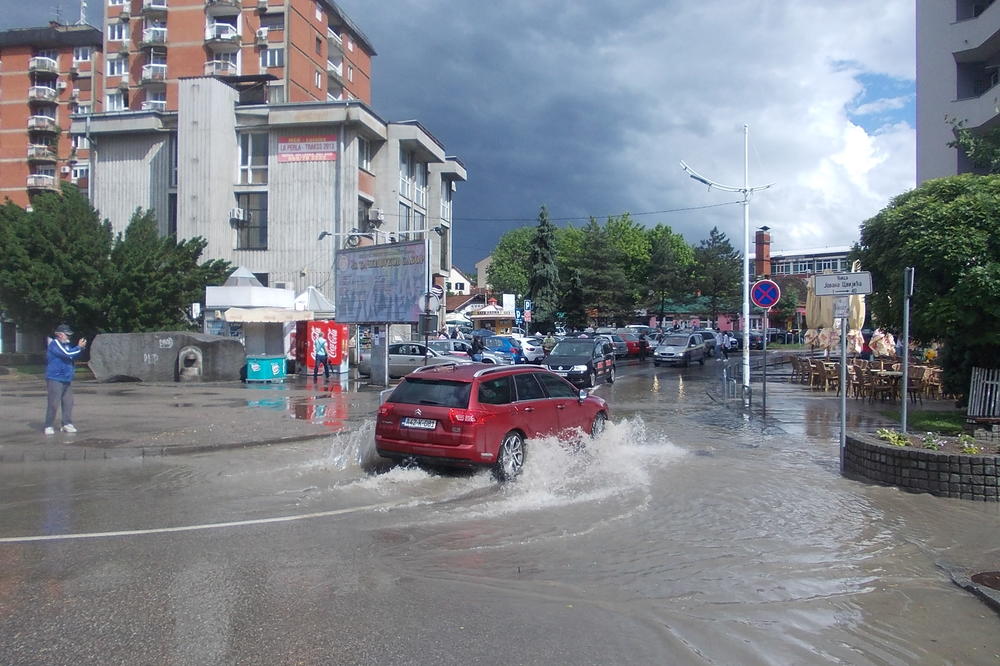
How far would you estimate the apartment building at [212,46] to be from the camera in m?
51.2

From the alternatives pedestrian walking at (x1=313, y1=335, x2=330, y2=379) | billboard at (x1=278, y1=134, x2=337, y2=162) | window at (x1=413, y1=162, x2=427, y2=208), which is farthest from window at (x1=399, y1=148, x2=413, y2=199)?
pedestrian walking at (x1=313, y1=335, x2=330, y2=379)

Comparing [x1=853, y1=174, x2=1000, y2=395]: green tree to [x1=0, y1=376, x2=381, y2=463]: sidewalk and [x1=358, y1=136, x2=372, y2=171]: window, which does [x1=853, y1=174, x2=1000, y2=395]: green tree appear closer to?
[x1=0, y1=376, x2=381, y2=463]: sidewalk

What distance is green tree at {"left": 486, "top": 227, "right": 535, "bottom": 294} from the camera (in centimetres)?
9062

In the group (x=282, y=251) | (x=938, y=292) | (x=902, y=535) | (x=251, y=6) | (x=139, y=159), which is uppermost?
(x=251, y=6)

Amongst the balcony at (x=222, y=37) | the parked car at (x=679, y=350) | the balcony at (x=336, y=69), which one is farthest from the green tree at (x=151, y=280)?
the balcony at (x=336, y=69)

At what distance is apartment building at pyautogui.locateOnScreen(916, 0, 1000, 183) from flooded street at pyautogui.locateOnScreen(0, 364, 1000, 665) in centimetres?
2905

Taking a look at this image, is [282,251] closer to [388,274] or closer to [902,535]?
[388,274]

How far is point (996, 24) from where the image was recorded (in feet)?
100

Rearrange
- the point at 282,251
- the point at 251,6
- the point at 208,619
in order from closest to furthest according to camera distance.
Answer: the point at 208,619
the point at 282,251
the point at 251,6

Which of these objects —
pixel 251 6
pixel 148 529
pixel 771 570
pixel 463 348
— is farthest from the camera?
pixel 251 6

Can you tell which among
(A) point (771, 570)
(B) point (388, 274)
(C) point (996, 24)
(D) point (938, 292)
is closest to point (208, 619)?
(A) point (771, 570)

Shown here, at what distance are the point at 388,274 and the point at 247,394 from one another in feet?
18.1

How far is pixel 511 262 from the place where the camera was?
10250cm

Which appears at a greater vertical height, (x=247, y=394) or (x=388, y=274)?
(x=388, y=274)
